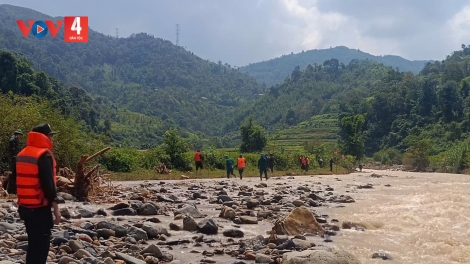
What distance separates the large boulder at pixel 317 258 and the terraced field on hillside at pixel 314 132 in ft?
285

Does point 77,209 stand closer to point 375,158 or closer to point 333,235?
point 333,235

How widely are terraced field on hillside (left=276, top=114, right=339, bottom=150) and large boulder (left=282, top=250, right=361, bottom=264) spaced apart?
87.0 m

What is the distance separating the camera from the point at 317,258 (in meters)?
Answer: 7.38

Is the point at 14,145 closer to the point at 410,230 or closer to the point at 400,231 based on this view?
the point at 400,231

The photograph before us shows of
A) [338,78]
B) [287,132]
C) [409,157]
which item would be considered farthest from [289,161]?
[338,78]

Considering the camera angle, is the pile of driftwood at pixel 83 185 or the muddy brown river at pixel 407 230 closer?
the muddy brown river at pixel 407 230

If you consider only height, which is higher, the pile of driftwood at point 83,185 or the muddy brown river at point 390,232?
the pile of driftwood at point 83,185

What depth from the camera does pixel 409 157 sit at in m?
64.8

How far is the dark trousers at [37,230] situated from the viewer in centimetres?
525

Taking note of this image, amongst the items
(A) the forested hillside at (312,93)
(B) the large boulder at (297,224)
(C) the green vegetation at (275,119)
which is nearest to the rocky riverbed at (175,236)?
(B) the large boulder at (297,224)

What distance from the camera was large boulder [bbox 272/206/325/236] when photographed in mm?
10688

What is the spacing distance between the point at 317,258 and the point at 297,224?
139 inches

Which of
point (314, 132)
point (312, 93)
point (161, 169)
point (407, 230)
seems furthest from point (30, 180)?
point (312, 93)

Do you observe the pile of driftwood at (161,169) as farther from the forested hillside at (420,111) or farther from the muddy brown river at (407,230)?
the forested hillside at (420,111)
